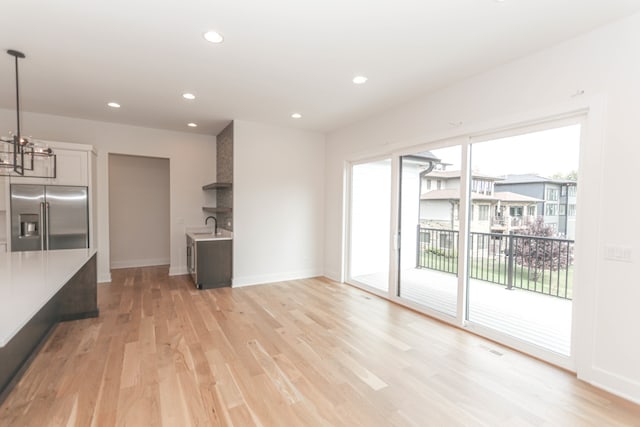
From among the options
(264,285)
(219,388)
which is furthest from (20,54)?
(264,285)

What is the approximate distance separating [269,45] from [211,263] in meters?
3.58

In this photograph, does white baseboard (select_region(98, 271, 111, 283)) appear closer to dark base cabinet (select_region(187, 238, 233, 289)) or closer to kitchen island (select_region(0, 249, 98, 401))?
dark base cabinet (select_region(187, 238, 233, 289))

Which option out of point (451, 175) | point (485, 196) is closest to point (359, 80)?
point (451, 175)

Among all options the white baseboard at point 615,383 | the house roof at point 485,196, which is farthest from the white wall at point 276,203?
the white baseboard at point 615,383

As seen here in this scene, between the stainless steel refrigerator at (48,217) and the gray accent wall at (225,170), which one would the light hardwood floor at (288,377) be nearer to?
the stainless steel refrigerator at (48,217)

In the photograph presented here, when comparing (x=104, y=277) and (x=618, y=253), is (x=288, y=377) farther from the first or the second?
(x=104, y=277)

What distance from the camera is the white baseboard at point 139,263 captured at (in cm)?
652

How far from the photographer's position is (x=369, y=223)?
5492 mm

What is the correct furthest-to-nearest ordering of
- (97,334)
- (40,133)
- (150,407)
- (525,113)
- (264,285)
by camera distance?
1. (264,285)
2. (40,133)
3. (97,334)
4. (525,113)
5. (150,407)

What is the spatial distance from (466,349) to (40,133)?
6894mm

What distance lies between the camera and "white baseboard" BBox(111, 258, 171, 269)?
6523mm

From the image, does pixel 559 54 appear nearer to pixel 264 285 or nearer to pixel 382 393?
pixel 382 393

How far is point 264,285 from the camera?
17.2 feet

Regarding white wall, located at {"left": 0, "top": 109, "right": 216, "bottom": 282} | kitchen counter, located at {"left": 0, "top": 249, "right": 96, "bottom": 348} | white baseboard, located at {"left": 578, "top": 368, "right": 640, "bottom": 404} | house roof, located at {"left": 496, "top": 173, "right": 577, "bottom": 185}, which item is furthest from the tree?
white wall, located at {"left": 0, "top": 109, "right": 216, "bottom": 282}
